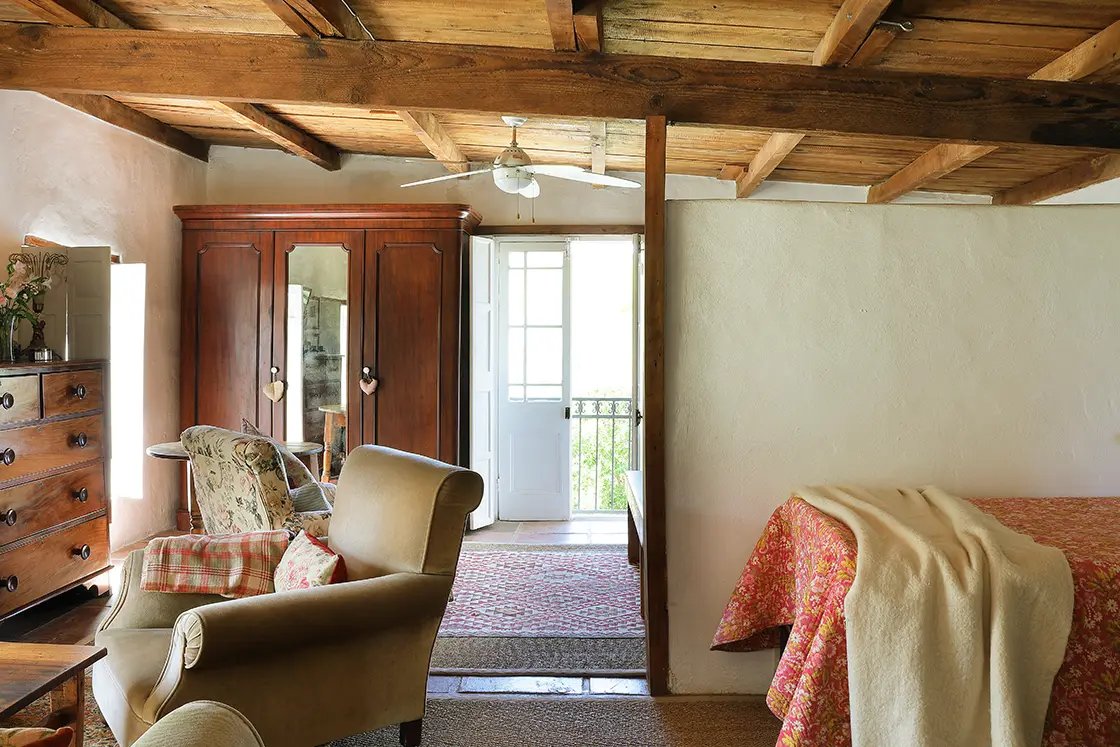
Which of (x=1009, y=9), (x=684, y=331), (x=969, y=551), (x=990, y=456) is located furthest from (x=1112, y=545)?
(x=1009, y=9)

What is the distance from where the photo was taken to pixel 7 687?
1.81m

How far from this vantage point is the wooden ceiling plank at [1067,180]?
4.16m

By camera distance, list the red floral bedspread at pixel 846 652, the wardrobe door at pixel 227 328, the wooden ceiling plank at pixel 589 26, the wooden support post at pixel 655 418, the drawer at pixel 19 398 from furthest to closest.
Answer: the wardrobe door at pixel 227 328 → the drawer at pixel 19 398 → the wooden support post at pixel 655 418 → the wooden ceiling plank at pixel 589 26 → the red floral bedspread at pixel 846 652

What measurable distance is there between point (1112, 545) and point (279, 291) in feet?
15.5

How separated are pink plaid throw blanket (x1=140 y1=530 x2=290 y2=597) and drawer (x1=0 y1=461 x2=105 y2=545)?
1203mm

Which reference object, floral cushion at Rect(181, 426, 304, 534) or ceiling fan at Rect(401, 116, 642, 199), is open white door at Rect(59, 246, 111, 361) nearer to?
floral cushion at Rect(181, 426, 304, 534)

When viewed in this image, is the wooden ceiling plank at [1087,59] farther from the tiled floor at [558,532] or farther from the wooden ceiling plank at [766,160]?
the tiled floor at [558,532]

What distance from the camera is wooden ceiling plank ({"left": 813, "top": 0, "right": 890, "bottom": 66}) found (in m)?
2.55

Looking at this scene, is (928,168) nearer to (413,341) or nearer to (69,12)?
(413,341)

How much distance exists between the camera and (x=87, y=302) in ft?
13.2

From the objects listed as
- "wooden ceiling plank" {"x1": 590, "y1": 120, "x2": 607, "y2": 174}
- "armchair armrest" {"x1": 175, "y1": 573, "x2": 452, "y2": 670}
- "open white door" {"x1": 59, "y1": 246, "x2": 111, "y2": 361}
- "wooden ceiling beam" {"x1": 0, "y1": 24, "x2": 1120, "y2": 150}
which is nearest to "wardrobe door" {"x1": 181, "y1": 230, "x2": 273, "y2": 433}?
"open white door" {"x1": 59, "y1": 246, "x2": 111, "y2": 361}

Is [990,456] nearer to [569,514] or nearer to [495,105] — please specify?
[495,105]

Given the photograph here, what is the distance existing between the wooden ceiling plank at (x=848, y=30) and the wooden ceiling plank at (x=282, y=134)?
2.60 meters

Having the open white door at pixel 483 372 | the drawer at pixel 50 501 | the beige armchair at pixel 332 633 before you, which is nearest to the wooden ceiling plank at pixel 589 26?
the beige armchair at pixel 332 633
